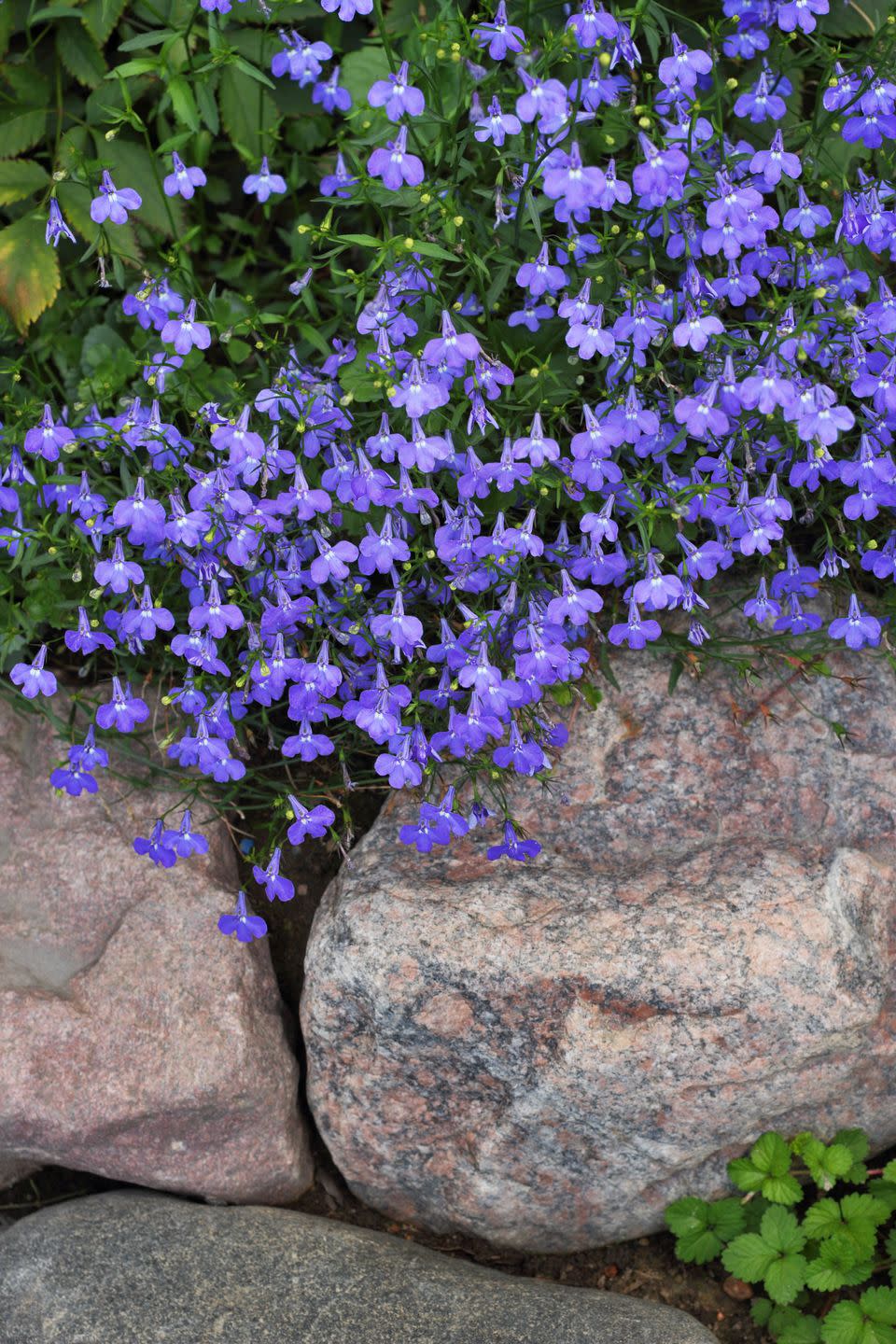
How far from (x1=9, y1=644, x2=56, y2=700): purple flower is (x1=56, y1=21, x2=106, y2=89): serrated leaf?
5.04 feet

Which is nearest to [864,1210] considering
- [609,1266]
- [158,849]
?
[609,1266]

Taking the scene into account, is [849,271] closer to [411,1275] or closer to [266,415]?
[266,415]

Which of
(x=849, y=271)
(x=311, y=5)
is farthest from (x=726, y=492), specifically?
(x=311, y=5)

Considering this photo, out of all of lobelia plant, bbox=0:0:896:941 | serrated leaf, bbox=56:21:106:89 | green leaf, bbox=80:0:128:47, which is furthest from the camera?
serrated leaf, bbox=56:21:106:89

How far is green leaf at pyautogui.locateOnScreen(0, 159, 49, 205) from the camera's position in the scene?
10.4 feet

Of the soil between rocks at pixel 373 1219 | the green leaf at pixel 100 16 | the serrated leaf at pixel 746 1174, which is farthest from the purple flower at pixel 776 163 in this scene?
the serrated leaf at pixel 746 1174

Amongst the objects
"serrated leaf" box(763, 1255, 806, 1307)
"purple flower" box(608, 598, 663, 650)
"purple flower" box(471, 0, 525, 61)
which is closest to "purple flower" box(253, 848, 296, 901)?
"purple flower" box(608, 598, 663, 650)

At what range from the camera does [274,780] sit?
308cm

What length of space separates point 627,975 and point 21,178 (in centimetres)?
243

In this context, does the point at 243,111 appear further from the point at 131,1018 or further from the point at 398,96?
the point at 131,1018

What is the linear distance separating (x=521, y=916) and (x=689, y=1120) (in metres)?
0.55

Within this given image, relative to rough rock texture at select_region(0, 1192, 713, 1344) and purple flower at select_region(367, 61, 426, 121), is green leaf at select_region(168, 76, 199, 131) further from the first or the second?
rough rock texture at select_region(0, 1192, 713, 1344)

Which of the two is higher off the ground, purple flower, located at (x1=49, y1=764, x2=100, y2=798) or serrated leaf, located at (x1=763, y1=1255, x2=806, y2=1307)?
purple flower, located at (x1=49, y1=764, x2=100, y2=798)

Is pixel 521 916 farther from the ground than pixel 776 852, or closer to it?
closer to it
